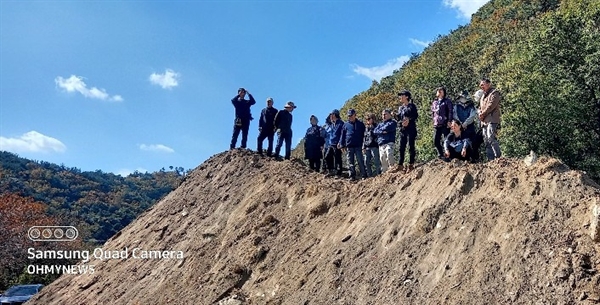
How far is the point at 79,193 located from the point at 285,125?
78.6 metres

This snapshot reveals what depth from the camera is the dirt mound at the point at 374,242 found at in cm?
561

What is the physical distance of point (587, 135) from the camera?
2014cm

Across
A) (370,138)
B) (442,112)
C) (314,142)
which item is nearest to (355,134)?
(370,138)

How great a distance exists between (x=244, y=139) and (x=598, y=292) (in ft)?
35.9

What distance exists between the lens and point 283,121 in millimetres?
13633

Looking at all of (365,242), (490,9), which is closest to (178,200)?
(365,242)

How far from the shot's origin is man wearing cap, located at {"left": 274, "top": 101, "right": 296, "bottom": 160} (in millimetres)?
13641

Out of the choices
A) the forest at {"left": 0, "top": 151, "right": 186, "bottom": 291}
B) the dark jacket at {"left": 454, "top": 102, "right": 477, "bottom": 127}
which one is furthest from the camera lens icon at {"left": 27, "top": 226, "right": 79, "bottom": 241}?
the dark jacket at {"left": 454, "top": 102, "right": 477, "bottom": 127}

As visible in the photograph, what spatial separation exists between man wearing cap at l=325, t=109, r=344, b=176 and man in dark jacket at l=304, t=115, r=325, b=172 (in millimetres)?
392

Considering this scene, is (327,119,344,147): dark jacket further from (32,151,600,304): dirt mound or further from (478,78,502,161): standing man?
(478,78,502,161): standing man

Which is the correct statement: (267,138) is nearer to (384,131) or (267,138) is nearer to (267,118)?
(267,118)

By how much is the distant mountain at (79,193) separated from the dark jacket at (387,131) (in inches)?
2023

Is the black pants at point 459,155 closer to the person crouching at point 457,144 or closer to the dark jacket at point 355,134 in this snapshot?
the person crouching at point 457,144

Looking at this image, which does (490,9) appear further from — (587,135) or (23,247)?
(23,247)
